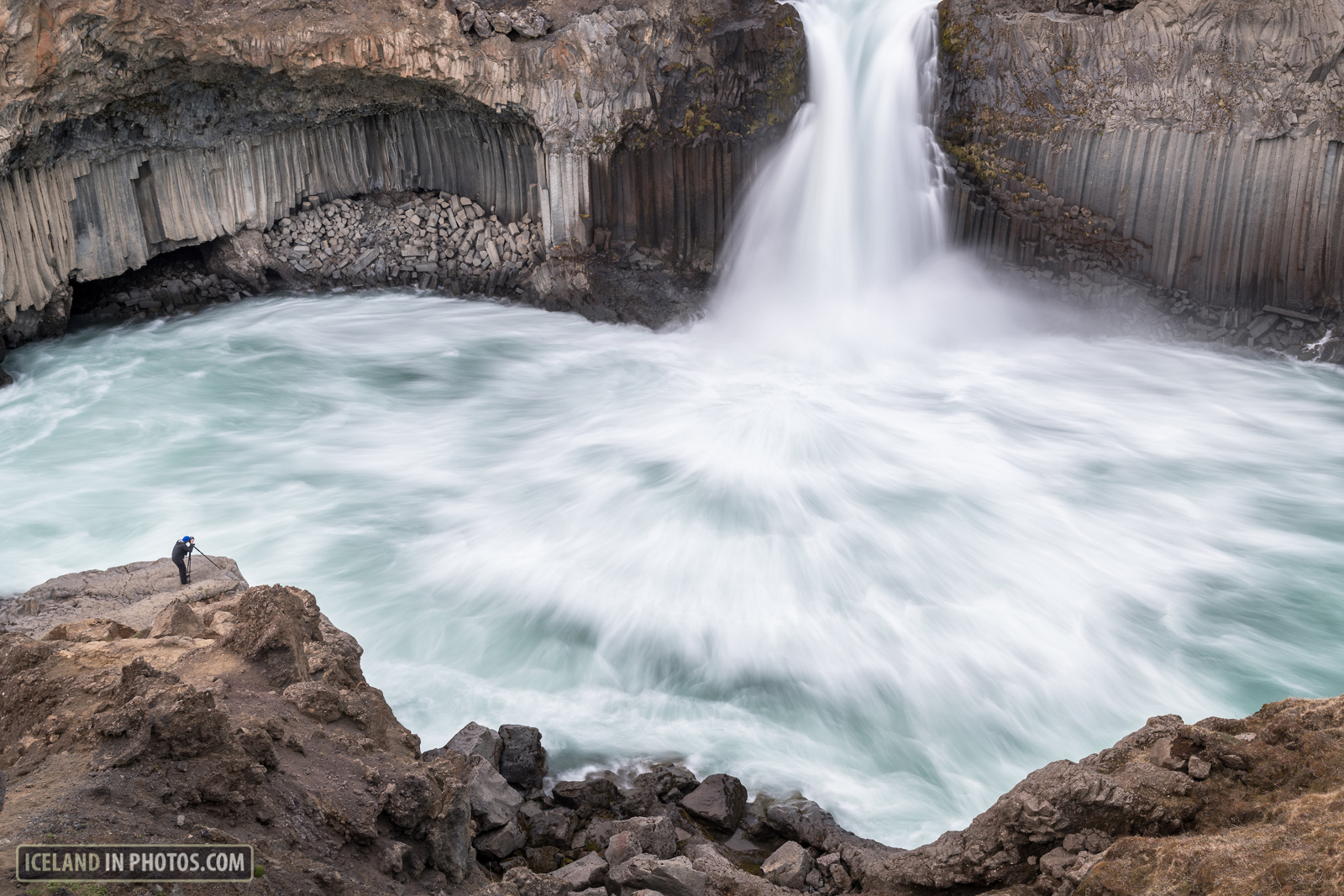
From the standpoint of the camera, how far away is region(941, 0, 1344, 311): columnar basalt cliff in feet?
40.4

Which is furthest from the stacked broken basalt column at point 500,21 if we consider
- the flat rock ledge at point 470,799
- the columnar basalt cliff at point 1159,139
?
the flat rock ledge at point 470,799

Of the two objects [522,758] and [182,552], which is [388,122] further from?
[522,758]

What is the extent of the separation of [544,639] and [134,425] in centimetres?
647

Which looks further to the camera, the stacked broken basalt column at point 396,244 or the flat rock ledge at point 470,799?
the stacked broken basalt column at point 396,244

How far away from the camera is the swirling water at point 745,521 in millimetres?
7035

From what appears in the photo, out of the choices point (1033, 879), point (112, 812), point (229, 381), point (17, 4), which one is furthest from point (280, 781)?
point (17, 4)

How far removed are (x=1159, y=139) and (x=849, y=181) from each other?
4094 millimetres

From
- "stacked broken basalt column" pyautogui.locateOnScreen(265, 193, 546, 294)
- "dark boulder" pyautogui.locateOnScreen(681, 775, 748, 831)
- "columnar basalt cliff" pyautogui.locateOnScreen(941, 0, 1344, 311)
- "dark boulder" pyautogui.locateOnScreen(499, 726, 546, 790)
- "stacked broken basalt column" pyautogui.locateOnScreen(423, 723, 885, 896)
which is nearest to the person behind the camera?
"stacked broken basalt column" pyautogui.locateOnScreen(423, 723, 885, 896)

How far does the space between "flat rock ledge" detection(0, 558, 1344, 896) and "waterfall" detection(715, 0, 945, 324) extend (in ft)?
31.6

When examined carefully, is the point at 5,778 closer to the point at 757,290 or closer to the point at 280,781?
the point at 280,781

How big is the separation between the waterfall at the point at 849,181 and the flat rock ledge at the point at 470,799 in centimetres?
964

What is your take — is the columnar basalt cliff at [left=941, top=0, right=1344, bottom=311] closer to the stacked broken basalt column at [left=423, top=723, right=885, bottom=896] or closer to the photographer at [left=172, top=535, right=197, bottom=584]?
the stacked broken basalt column at [left=423, top=723, right=885, bottom=896]

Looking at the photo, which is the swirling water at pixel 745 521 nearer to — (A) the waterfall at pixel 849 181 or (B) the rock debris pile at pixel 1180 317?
(B) the rock debris pile at pixel 1180 317

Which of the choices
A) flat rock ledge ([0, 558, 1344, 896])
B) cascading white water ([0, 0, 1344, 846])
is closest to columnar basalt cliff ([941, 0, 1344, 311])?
cascading white water ([0, 0, 1344, 846])
